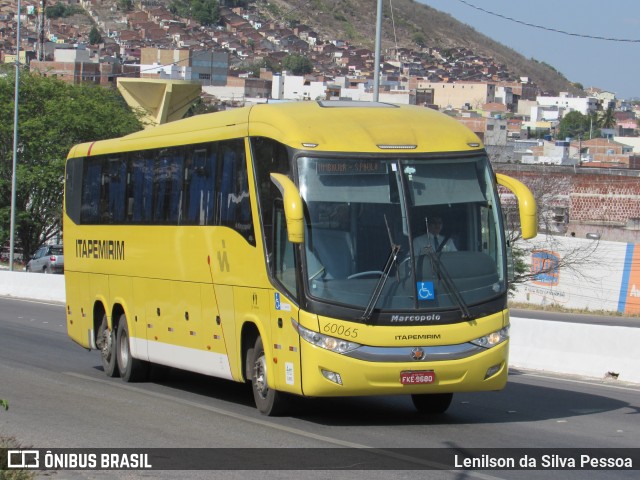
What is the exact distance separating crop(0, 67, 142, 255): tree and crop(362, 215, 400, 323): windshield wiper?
5096cm

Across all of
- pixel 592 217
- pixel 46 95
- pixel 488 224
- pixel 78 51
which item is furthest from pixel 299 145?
pixel 78 51

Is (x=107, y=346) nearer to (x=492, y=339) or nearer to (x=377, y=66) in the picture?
(x=492, y=339)

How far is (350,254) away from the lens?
12.2 m

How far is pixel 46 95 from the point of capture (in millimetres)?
65312

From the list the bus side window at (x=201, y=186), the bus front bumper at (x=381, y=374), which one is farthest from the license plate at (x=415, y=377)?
the bus side window at (x=201, y=186)

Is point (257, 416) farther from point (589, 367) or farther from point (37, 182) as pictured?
point (37, 182)

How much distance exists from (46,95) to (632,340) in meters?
51.6

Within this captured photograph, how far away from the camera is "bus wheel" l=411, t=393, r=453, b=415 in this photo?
13.6 meters

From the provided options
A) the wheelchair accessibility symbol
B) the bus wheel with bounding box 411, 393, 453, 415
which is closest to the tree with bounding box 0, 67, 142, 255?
the bus wheel with bounding box 411, 393, 453, 415

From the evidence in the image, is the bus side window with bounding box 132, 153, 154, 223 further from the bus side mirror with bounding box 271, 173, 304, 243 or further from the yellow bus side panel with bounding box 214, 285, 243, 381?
the bus side mirror with bounding box 271, 173, 304, 243

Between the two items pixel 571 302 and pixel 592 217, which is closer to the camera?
pixel 571 302

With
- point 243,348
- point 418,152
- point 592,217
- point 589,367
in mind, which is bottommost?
point 592,217

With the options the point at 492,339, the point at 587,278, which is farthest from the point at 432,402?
the point at 587,278

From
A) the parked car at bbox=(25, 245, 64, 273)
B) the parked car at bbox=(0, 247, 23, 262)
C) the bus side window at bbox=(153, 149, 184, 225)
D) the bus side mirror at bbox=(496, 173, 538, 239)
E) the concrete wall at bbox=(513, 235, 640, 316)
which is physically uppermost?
the bus side mirror at bbox=(496, 173, 538, 239)
